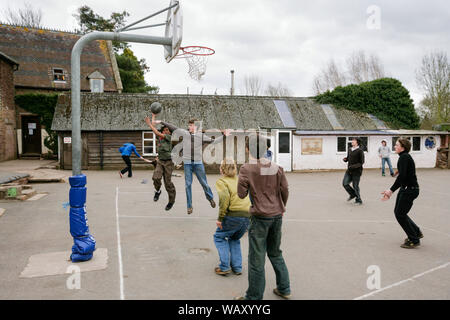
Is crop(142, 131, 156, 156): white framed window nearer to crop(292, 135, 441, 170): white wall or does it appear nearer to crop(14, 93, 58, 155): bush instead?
crop(14, 93, 58, 155): bush

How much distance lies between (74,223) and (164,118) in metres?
17.9

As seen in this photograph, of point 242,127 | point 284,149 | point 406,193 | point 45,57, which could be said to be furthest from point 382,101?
point 45,57

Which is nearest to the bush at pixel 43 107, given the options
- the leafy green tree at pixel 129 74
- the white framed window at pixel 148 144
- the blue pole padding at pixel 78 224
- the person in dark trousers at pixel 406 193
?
the white framed window at pixel 148 144

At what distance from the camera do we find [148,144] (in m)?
23.2

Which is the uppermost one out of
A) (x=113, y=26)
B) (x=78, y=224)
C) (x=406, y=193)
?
(x=113, y=26)

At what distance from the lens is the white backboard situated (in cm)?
665

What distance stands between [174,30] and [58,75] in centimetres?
2650

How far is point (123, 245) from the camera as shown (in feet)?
22.1

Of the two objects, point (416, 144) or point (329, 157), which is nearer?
point (329, 157)

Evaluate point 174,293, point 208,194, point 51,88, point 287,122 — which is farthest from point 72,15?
point 174,293

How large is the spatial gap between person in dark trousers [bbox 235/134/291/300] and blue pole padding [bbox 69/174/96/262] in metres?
2.73

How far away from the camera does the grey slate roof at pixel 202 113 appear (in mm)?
22633

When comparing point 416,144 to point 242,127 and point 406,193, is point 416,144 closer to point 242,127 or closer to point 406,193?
point 242,127
